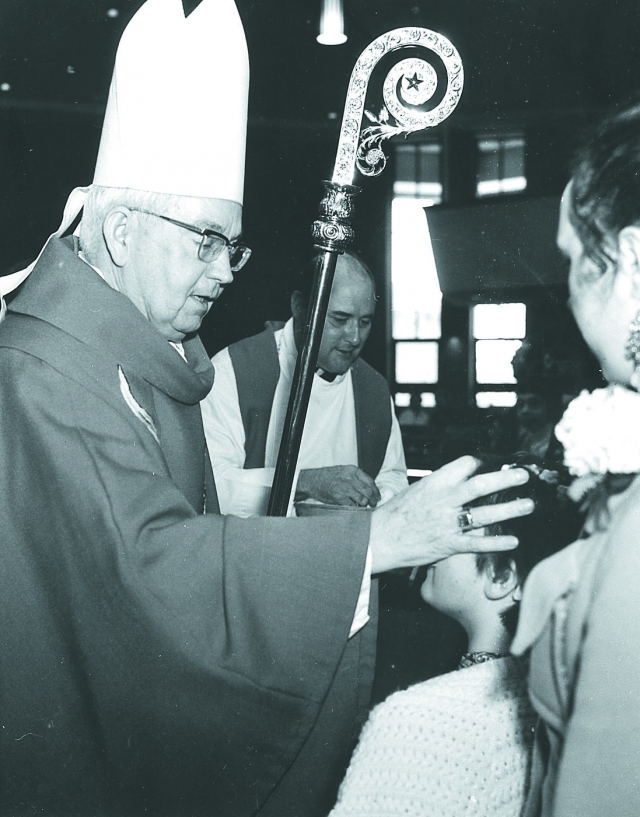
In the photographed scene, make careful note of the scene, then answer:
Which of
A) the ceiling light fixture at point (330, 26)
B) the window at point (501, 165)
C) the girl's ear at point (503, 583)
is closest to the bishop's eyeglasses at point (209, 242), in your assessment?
the girl's ear at point (503, 583)

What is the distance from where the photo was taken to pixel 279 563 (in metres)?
0.99

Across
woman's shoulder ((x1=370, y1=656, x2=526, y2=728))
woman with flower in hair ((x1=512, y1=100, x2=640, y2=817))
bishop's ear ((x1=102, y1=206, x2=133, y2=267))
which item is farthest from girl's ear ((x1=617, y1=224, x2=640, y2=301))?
bishop's ear ((x1=102, y1=206, x2=133, y2=267))

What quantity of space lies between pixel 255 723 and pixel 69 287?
0.69 metres

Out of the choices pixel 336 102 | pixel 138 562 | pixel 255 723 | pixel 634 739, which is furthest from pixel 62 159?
pixel 634 739

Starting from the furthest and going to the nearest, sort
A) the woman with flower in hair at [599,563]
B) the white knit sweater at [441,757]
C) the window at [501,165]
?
the window at [501,165], the white knit sweater at [441,757], the woman with flower in hair at [599,563]

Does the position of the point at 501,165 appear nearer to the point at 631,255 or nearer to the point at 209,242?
the point at 209,242

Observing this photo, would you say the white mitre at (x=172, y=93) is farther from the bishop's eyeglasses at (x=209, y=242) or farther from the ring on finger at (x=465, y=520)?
the ring on finger at (x=465, y=520)

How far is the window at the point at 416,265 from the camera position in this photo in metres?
2.05

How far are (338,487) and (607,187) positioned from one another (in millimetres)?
1175

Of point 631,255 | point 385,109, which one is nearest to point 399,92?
point 385,109

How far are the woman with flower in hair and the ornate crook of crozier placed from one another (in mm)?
356

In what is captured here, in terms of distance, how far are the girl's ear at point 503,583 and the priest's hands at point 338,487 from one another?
76 centimetres

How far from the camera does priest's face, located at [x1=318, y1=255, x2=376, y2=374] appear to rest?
1956 millimetres

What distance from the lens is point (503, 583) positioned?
40.9 inches
